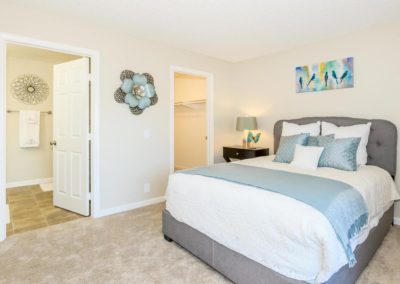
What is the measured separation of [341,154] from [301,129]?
78cm

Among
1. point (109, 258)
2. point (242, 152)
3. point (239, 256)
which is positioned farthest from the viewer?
point (242, 152)

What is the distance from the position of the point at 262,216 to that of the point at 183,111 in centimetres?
445

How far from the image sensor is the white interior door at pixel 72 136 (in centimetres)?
307

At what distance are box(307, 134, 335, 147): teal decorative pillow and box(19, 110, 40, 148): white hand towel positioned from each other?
469 cm

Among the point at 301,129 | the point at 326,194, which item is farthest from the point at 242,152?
the point at 326,194

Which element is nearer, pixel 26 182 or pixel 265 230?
pixel 265 230

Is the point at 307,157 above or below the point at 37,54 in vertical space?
below

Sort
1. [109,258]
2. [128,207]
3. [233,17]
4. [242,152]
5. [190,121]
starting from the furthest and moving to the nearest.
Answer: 1. [190,121]
2. [242,152]
3. [128,207]
4. [233,17]
5. [109,258]

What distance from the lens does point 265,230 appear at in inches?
61.4

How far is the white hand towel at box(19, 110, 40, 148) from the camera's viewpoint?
456cm

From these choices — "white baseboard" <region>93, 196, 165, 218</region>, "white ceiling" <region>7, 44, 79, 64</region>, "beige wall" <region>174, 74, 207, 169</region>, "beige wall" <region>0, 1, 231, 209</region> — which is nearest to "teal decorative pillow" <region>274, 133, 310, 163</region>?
"beige wall" <region>0, 1, 231, 209</region>

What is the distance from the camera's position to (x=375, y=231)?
2.09 meters

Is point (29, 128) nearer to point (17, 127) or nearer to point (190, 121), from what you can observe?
point (17, 127)

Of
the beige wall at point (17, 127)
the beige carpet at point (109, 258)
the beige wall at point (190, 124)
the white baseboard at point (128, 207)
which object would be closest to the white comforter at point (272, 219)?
the beige carpet at point (109, 258)
